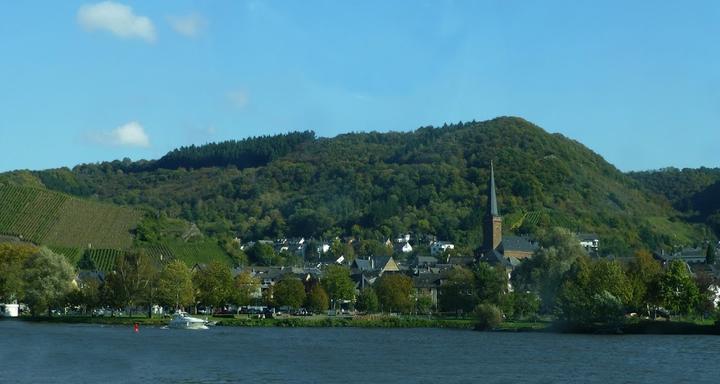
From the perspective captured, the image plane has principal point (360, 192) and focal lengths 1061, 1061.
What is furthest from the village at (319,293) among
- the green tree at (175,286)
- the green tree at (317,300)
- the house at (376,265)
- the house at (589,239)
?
the house at (589,239)

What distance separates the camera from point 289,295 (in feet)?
394

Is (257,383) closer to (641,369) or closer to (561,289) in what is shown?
(641,369)

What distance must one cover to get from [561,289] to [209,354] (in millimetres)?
39013

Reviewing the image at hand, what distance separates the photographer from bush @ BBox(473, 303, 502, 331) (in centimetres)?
9450

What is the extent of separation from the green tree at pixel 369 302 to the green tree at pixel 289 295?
22.5ft

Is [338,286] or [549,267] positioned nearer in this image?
[549,267]

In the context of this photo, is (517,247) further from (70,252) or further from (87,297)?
(87,297)

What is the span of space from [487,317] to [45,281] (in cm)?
4580

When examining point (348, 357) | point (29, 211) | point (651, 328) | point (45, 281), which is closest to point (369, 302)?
point (45, 281)

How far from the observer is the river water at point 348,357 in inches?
2045

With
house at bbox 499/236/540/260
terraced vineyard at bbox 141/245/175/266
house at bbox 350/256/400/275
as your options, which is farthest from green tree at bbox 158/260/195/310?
house at bbox 499/236/540/260

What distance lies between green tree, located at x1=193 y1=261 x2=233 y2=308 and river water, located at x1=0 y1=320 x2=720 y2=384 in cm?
2672

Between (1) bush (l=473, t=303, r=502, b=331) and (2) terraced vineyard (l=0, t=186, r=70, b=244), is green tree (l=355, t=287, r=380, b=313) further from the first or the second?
(2) terraced vineyard (l=0, t=186, r=70, b=244)

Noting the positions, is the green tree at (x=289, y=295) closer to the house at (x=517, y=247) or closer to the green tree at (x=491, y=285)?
the green tree at (x=491, y=285)
